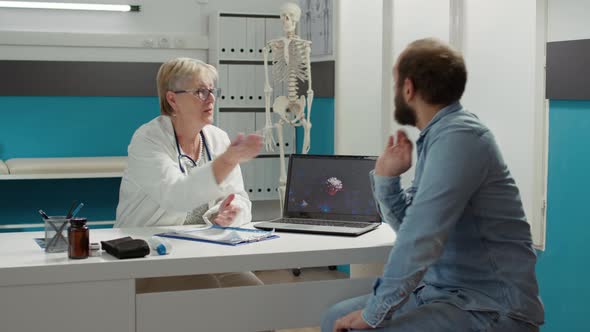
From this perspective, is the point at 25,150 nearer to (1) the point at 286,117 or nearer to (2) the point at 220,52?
(2) the point at 220,52

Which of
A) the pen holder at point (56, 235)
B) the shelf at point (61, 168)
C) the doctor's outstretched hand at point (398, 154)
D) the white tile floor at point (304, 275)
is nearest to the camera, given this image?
the doctor's outstretched hand at point (398, 154)

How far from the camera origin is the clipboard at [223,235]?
2.12m

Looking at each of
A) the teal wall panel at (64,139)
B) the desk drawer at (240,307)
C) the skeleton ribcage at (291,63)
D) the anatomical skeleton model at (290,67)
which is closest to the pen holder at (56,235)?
the desk drawer at (240,307)

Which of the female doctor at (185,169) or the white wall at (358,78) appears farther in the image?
the white wall at (358,78)

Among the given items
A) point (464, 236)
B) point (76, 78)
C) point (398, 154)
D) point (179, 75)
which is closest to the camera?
point (464, 236)

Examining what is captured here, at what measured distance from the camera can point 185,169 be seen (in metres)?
2.50

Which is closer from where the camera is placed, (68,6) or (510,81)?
(510,81)

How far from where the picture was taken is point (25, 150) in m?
4.73

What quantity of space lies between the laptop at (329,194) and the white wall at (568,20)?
1.21 m

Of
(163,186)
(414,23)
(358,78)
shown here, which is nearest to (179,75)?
(163,186)

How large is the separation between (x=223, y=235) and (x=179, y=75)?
70 centimetres

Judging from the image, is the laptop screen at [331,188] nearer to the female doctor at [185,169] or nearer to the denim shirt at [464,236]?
the female doctor at [185,169]

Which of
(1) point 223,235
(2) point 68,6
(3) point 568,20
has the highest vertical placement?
(2) point 68,6

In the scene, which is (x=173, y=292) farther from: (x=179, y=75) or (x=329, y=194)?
(x=179, y=75)
